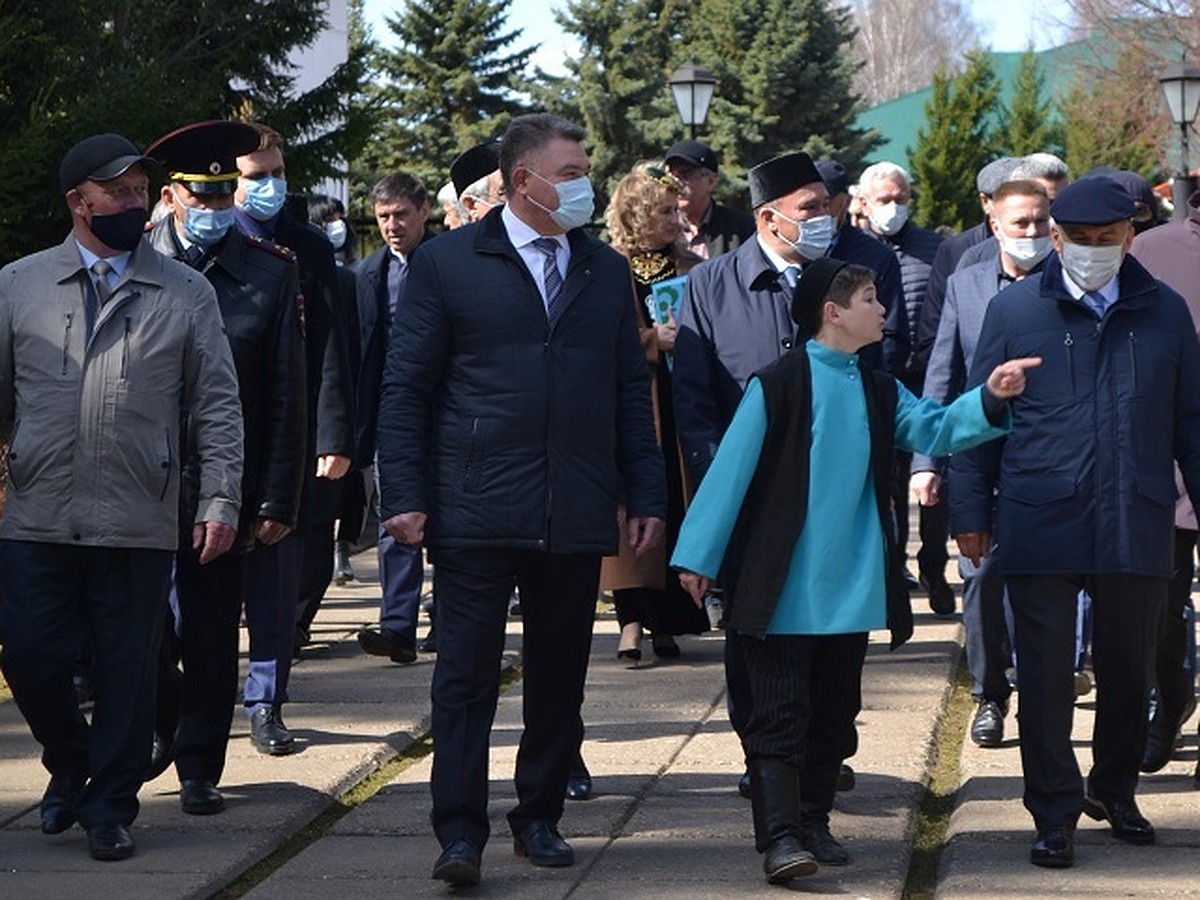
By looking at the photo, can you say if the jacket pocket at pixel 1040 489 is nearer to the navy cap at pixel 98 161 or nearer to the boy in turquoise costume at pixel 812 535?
the boy in turquoise costume at pixel 812 535

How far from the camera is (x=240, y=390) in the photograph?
24.8 ft

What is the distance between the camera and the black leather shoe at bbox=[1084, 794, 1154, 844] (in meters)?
6.73

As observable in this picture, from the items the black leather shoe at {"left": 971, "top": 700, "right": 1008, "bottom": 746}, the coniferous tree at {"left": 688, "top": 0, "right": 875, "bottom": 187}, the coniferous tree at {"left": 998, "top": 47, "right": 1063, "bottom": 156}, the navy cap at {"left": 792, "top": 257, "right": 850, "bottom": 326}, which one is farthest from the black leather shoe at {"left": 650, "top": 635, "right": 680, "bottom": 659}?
the coniferous tree at {"left": 998, "top": 47, "right": 1063, "bottom": 156}

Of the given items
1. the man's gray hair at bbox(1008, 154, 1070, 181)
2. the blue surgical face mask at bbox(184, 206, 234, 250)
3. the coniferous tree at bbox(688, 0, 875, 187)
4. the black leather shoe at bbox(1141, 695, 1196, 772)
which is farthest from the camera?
the coniferous tree at bbox(688, 0, 875, 187)

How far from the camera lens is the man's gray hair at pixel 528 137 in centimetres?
654

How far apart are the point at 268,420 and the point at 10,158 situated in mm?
5062

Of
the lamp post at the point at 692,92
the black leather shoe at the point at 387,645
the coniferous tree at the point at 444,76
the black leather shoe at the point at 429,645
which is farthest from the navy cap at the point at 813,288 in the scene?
the coniferous tree at the point at 444,76

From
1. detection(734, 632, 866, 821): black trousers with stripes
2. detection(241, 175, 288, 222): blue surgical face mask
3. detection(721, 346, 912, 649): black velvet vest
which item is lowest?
detection(734, 632, 866, 821): black trousers with stripes

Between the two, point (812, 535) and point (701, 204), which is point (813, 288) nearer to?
point (812, 535)

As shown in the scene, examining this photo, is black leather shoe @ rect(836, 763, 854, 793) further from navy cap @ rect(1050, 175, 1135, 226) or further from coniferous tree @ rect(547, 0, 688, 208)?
coniferous tree @ rect(547, 0, 688, 208)

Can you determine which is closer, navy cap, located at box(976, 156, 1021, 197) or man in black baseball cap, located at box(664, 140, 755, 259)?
navy cap, located at box(976, 156, 1021, 197)

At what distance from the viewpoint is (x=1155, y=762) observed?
7.71 m

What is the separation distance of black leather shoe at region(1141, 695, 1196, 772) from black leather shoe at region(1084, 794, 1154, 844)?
0.92 m

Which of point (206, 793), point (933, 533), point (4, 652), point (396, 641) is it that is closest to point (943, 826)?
point (206, 793)
